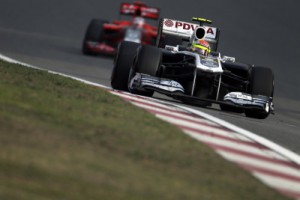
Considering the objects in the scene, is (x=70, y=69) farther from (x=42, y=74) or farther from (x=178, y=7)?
(x=178, y=7)

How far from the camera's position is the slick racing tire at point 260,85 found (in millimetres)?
14373

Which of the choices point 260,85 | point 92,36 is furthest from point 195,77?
point 92,36

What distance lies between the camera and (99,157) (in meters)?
7.61

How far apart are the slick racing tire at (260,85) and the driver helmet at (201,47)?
104 cm

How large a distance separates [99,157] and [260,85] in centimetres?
709

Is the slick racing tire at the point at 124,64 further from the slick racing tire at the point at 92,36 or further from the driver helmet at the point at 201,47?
the slick racing tire at the point at 92,36

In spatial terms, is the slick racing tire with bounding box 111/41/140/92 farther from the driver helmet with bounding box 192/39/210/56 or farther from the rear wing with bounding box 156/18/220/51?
the rear wing with bounding box 156/18/220/51

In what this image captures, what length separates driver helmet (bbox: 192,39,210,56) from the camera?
15281 millimetres

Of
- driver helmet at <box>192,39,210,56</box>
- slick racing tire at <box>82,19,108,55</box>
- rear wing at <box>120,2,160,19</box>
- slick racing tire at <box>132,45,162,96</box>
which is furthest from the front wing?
rear wing at <box>120,2,160,19</box>

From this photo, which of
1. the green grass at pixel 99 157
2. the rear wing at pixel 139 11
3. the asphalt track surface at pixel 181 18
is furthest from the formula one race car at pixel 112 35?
the green grass at pixel 99 157

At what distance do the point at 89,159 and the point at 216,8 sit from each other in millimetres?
26389

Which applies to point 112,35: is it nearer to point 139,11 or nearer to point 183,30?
point 139,11

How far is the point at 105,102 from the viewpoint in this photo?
11.1m

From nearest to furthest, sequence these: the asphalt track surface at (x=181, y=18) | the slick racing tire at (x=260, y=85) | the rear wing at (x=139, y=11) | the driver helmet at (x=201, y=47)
Result: 1. the slick racing tire at (x=260, y=85)
2. the driver helmet at (x=201, y=47)
3. the asphalt track surface at (x=181, y=18)
4. the rear wing at (x=139, y=11)
